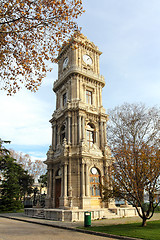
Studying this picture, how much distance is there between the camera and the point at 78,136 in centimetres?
2589

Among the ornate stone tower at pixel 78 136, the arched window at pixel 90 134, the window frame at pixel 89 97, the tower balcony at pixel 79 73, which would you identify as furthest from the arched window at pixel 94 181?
the tower balcony at pixel 79 73

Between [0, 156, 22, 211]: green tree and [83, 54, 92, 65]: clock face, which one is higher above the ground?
[83, 54, 92, 65]: clock face

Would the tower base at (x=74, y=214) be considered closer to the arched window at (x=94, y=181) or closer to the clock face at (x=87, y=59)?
the arched window at (x=94, y=181)

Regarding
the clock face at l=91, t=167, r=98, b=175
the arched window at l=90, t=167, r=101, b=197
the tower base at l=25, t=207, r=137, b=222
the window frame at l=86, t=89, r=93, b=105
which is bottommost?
the tower base at l=25, t=207, r=137, b=222

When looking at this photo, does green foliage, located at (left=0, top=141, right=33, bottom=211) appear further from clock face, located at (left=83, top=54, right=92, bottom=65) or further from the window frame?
clock face, located at (left=83, top=54, right=92, bottom=65)

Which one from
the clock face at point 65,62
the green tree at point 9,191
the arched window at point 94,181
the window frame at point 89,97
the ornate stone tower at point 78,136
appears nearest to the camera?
the ornate stone tower at point 78,136

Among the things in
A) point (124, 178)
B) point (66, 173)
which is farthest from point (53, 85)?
point (124, 178)

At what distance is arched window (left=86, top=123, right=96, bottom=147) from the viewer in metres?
27.8

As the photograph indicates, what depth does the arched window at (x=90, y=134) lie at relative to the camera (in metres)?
27.8

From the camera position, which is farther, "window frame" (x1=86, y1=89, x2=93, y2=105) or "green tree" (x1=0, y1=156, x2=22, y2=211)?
"green tree" (x1=0, y1=156, x2=22, y2=211)

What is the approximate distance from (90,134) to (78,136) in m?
2.91

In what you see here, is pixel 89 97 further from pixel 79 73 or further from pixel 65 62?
pixel 65 62

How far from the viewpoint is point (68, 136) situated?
85.8 ft

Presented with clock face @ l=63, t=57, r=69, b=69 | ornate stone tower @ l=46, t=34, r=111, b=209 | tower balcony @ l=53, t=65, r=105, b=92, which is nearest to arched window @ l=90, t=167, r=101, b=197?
ornate stone tower @ l=46, t=34, r=111, b=209
